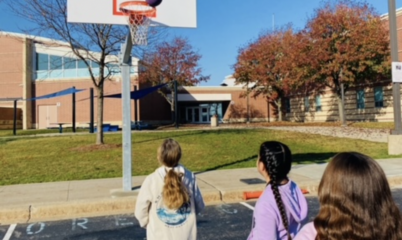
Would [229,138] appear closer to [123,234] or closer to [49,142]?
[49,142]

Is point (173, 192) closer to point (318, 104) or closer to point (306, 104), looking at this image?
point (318, 104)

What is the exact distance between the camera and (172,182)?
10.5 feet

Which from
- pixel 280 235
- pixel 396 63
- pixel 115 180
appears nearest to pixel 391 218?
pixel 280 235

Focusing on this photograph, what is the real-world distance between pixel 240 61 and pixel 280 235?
3940 cm

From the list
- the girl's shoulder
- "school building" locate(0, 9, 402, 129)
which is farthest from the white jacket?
"school building" locate(0, 9, 402, 129)

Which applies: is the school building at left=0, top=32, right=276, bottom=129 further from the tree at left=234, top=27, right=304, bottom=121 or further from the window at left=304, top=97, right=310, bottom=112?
the window at left=304, top=97, right=310, bottom=112

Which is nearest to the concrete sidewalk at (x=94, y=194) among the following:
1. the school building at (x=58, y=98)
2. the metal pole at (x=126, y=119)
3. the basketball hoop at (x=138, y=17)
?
the metal pole at (x=126, y=119)

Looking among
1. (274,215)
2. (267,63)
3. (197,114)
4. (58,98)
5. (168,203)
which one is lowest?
(168,203)

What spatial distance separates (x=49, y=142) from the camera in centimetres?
1677

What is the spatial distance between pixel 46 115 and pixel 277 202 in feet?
142

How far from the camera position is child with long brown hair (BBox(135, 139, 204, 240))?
3193mm

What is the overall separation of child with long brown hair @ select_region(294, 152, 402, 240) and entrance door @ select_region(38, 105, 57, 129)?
Result: 43118 mm

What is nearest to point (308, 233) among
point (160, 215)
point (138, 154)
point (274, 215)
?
point (274, 215)

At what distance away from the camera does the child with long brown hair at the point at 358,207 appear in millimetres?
1522
